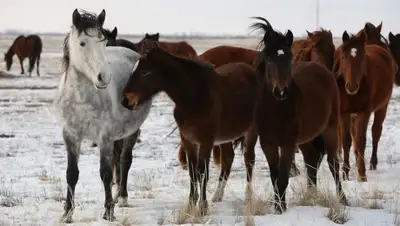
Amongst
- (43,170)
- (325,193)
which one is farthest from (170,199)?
(43,170)

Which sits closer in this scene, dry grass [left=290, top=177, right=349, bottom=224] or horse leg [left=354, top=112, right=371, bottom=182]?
dry grass [left=290, top=177, right=349, bottom=224]

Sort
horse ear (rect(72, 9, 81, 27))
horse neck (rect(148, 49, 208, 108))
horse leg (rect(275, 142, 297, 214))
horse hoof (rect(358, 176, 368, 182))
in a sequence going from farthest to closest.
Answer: horse hoof (rect(358, 176, 368, 182)) → horse neck (rect(148, 49, 208, 108)) → horse leg (rect(275, 142, 297, 214)) → horse ear (rect(72, 9, 81, 27))

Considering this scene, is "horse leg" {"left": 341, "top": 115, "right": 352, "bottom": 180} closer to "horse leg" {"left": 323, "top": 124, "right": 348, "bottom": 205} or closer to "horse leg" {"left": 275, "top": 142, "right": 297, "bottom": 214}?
"horse leg" {"left": 323, "top": 124, "right": 348, "bottom": 205}

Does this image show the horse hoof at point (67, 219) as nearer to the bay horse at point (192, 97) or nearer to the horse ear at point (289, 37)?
the bay horse at point (192, 97)

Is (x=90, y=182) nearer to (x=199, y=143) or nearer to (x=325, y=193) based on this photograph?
(x=199, y=143)

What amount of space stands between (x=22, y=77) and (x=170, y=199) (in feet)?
83.4

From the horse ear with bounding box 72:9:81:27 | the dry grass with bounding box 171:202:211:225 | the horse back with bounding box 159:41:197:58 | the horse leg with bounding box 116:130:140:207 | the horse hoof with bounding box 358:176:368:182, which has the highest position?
the horse back with bounding box 159:41:197:58

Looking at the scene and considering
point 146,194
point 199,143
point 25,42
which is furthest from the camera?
point 25,42

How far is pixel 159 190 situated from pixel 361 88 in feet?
9.79

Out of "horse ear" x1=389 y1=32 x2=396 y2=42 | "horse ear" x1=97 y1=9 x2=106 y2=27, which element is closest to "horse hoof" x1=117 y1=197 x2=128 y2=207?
"horse ear" x1=97 y1=9 x2=106 y2=27

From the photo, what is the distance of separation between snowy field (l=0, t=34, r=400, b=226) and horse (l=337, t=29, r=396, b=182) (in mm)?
449

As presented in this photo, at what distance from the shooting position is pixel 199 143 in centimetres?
595

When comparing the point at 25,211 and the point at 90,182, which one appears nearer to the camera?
the point at 25,211

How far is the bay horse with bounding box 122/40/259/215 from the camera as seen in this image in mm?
5887
